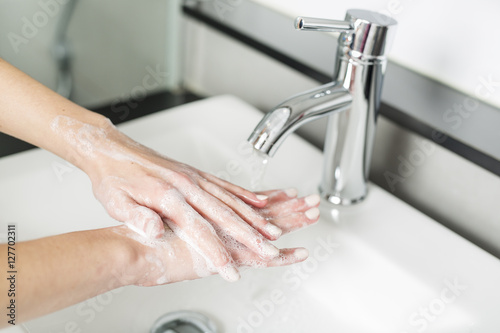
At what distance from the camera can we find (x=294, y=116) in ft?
1.99

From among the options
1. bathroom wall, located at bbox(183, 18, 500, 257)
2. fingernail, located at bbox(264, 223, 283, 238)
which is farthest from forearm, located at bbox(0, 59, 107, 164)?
bathroom wall, located at bbox(183, 18, 500, 257)

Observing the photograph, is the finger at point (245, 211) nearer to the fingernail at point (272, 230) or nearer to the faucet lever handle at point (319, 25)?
the fingernail at point (272, 230)

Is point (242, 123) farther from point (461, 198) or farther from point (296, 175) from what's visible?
point (461, 198)

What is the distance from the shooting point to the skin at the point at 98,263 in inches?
19.4

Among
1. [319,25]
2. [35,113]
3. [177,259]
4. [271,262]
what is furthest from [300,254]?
[35,113]

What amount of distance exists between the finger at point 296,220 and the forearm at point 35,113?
256 millimetres

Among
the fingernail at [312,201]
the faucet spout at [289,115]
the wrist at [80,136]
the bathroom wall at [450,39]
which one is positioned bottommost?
the fingernail at [312,201]

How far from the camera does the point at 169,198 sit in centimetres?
60

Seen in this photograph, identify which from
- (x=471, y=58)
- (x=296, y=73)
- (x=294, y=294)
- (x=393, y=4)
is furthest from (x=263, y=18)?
(x=294, y=294)

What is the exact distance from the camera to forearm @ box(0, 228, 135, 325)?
1.60ft

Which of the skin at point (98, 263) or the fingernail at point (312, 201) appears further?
the fingernail at point (312, 201)

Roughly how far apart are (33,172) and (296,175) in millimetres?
381

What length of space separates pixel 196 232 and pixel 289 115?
6.6 inches

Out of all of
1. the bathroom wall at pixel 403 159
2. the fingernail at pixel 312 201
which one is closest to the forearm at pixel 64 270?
the fingernail at pixel 312 201
